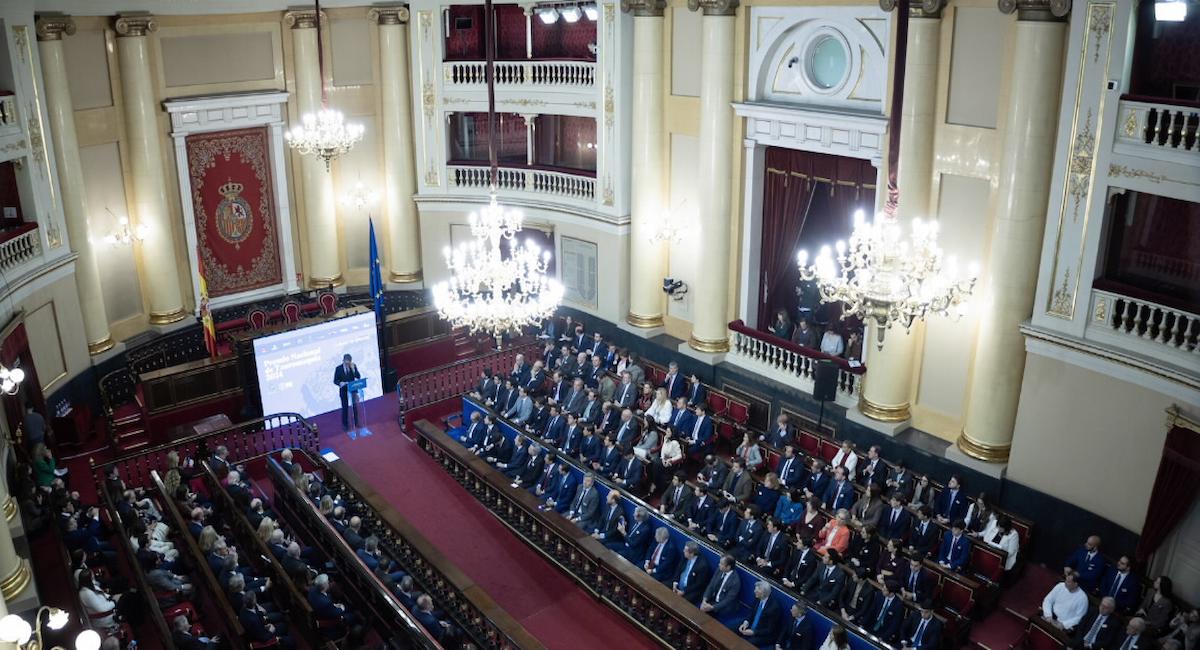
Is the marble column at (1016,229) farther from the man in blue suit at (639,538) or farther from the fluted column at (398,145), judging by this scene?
the fluted column at (398,145)

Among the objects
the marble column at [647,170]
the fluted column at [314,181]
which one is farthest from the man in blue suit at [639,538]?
the fluted column at [314,181]

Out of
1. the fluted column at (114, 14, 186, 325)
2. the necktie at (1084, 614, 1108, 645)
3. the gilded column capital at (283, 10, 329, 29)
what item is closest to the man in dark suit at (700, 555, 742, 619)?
the necktie at (1084, 614, 1108, 645)

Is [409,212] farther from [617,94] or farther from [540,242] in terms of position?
[617,94]

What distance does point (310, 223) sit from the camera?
17000 mm

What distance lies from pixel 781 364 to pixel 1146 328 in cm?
475

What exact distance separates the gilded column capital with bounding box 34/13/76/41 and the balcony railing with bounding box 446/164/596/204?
6.10m

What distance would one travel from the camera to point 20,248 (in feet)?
40.5

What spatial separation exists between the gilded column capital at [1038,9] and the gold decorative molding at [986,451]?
4464 millimetres

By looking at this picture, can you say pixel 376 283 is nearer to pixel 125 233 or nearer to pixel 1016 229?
pixel 125 233

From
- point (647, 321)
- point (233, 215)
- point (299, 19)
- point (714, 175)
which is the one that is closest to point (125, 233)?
point (233, 215)

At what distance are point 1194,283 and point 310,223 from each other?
13189mm

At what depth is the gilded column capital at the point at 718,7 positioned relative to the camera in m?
12.8

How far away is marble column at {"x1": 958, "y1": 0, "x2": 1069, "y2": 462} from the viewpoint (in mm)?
9648

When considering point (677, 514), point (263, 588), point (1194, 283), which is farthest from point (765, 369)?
point (263, 588)
